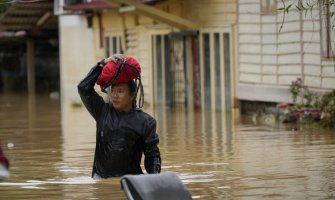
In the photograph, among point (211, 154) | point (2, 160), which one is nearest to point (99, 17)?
point (211, 154)

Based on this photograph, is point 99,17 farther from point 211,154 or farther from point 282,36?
point 211,154

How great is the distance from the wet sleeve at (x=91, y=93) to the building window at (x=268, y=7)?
17.1 metres

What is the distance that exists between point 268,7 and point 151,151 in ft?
59.3

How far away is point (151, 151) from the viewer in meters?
9.46

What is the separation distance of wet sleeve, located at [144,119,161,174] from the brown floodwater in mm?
1902

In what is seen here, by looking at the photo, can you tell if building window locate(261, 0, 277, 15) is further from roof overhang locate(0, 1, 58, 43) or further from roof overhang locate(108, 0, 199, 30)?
roof overhang locate(0, 1, 58, 43)

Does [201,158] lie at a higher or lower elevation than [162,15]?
lower

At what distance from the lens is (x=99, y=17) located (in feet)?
131

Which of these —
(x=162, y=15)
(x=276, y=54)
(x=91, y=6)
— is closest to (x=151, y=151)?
(x=276, y=54)

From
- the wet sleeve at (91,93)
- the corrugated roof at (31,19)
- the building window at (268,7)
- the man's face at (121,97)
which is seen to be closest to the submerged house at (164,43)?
the building window at (268,7)

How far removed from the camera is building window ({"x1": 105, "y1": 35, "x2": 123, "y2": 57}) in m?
38.4

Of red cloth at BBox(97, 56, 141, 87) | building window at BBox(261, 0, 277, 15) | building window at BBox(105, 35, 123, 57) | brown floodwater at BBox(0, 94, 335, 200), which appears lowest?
brown floodwater at BBox(0, 94, 335, 200)

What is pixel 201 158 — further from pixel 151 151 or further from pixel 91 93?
pixel 151 151

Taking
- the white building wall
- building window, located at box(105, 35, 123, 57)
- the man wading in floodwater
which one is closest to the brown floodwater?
the white building wall
